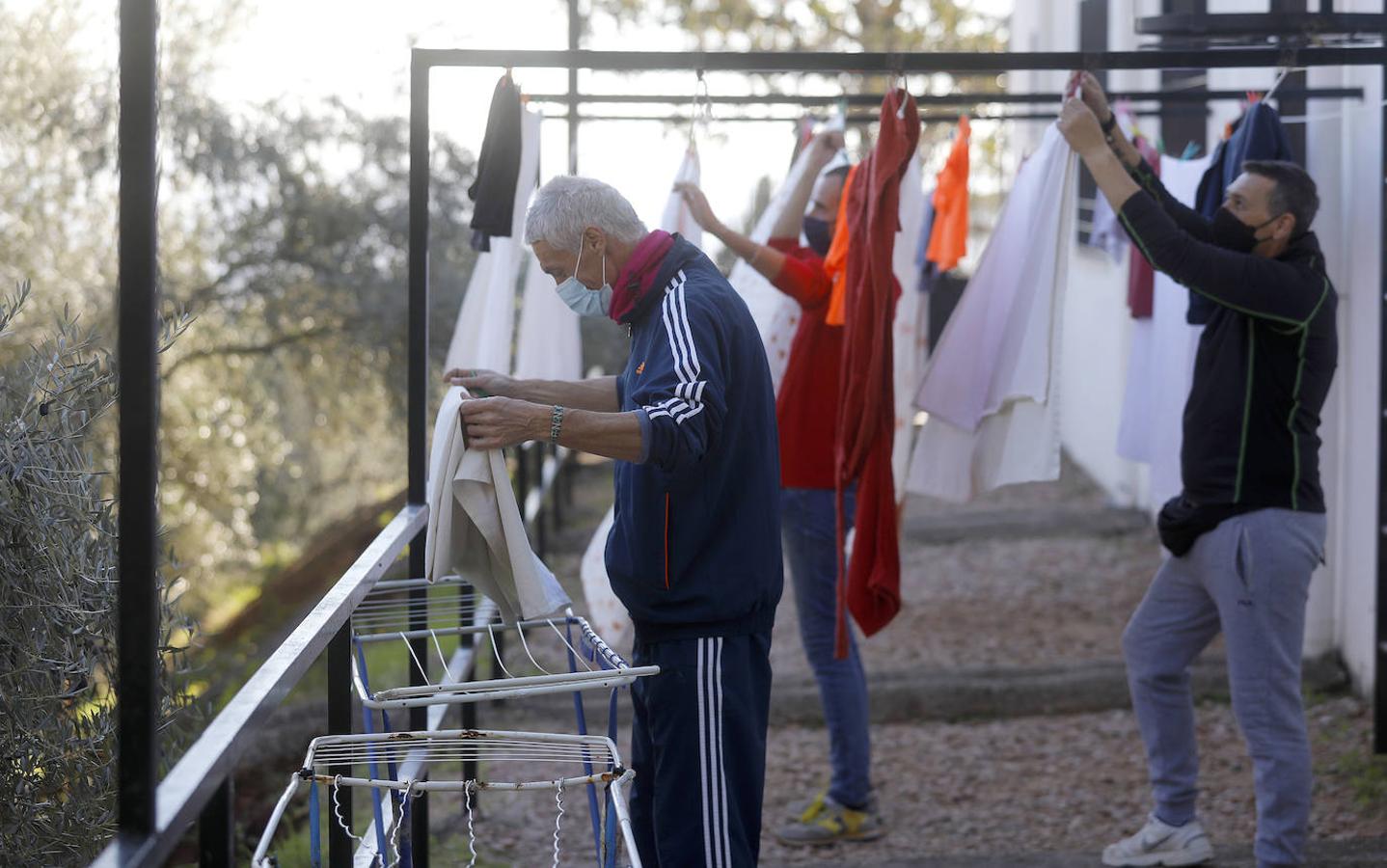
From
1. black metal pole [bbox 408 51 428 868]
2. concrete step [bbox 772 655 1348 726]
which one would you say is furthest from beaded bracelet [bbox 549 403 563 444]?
concrete step [bbox 772 655 1348 726]

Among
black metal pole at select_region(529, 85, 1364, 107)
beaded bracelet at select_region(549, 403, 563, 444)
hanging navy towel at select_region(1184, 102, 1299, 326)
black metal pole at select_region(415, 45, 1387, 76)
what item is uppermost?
black metal pole at select_region(529, 85, 1364, 107)

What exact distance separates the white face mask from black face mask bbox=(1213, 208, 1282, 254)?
149cm

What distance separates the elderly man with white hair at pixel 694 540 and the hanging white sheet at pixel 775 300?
153 centimetres

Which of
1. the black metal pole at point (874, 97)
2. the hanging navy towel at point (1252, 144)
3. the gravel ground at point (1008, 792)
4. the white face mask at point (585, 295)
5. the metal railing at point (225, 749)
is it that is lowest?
the gravel ground at point (1008, 792)

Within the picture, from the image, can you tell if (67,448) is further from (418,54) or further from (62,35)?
(62,35)

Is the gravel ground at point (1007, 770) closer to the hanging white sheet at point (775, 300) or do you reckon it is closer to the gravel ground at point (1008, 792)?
the gravel ground at point (1008, 792)

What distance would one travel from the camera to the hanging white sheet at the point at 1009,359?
4043 mm

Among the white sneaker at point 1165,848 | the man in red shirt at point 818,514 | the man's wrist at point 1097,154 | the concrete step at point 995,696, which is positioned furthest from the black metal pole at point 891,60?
the concrete step at point 995,696

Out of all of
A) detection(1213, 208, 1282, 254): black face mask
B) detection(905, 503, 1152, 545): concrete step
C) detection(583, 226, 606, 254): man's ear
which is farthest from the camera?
detection(905, 503, 1152, 545): concrete step

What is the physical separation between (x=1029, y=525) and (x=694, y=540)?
6.72 m

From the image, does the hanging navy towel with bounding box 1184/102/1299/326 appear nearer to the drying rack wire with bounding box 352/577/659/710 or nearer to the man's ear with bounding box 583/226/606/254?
the man's ear with bounding box 583/226/606/254

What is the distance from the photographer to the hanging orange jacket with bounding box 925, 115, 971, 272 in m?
4.75

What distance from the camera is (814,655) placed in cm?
414

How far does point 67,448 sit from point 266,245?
6.97 metres
